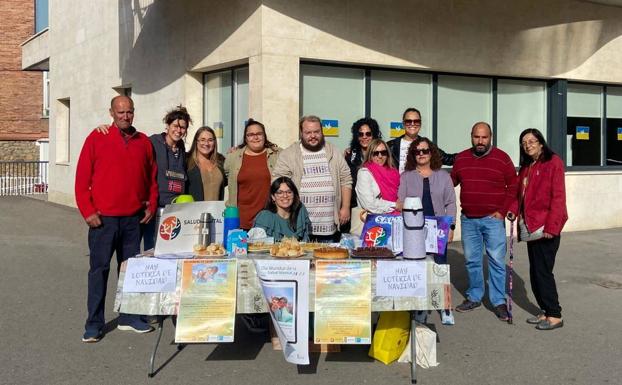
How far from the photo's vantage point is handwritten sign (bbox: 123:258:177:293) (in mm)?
4617

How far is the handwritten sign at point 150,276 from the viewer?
462 cm

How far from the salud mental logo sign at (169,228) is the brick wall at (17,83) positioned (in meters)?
29.4

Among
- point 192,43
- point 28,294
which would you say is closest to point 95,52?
point 192,43

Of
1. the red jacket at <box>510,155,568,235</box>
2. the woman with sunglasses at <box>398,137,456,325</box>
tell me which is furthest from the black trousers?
the woman with sunglasses at <box>398,137,456,325</box>

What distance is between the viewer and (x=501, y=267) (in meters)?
6.52

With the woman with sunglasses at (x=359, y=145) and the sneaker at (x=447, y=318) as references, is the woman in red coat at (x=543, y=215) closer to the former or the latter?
the sneaker at (x=447, y=318)

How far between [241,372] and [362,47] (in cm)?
670

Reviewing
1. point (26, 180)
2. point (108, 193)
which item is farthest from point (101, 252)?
point (26, 180)

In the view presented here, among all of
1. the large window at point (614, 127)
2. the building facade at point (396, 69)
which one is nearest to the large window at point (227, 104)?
the building facade at point (396, 69)

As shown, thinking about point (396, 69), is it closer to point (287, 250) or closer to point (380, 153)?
point (380, 153)

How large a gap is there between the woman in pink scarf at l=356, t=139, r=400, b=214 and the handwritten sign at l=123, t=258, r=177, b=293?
7.01 feet

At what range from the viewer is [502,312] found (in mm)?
6438

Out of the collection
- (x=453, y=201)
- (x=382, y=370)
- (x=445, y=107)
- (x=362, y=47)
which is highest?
(x=362, y=47)

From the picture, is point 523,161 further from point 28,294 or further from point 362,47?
point 28,294
